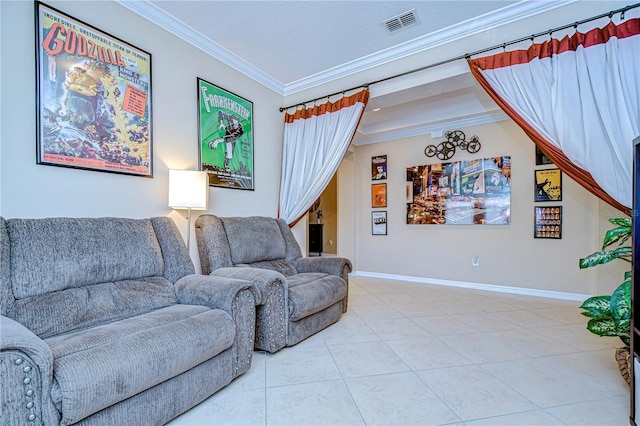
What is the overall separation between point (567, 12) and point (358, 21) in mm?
1542

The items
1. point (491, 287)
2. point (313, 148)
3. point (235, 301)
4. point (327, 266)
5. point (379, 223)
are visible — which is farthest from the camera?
point (379, 223)

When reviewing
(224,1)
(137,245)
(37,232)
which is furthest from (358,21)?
(37,232)

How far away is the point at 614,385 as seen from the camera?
1710 millimetres

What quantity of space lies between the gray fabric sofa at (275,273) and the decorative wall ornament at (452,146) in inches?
103

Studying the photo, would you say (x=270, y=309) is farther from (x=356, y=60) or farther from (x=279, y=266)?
(x=356, y=60)

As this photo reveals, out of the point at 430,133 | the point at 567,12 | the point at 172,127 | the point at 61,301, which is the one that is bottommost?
the point at 61,301

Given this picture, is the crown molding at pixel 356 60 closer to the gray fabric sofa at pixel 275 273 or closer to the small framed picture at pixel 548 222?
the gray fabric sofa at pixel 275 273

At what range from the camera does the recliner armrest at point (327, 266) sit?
2.81 m

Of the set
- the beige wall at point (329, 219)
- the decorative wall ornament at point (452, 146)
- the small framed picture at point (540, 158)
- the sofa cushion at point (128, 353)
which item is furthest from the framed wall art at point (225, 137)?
the beige wall at point (329, 219)

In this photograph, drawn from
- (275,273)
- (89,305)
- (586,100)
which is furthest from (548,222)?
(89,305)

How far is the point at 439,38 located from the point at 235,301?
276 centimetres

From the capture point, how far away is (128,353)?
47.0 inches

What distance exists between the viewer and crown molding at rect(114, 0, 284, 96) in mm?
2266

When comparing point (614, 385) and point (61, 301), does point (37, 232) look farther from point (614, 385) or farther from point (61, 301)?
point (614, 385)
